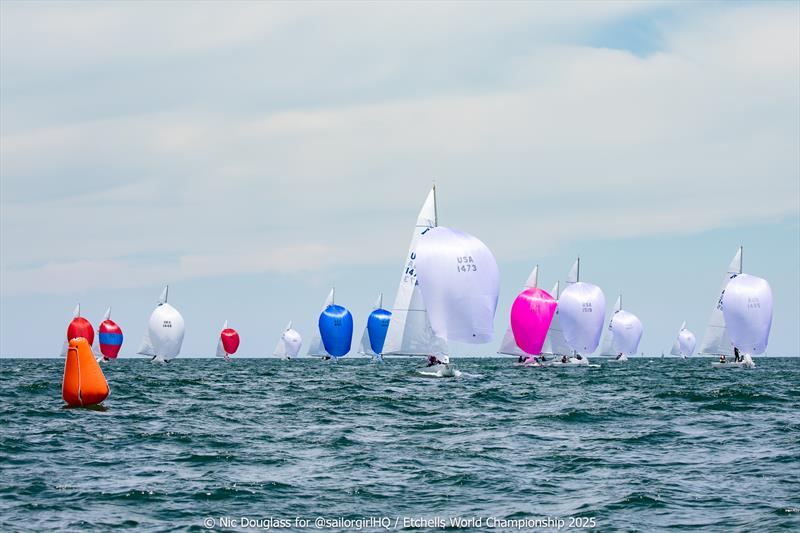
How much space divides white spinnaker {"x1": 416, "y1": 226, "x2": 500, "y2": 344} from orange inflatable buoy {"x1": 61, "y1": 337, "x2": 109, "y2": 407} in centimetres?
1973

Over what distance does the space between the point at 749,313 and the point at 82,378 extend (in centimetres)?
5891

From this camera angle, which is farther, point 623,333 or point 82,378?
point 623,333

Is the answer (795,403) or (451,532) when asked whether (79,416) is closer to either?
(451,532)

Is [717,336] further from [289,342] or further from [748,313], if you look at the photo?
[289,342]

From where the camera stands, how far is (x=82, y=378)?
27.4m

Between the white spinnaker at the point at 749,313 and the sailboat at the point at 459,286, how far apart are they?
36147 millimetres

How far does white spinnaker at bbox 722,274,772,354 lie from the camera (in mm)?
72750

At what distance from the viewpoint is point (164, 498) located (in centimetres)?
1501

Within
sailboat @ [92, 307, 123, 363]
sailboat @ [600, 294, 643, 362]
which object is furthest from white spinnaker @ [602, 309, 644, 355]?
sailboat @ [92, 307, 123, 363]

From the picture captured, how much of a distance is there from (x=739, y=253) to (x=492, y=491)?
67803mm

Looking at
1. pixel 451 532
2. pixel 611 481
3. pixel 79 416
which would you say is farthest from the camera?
pixel 79 416

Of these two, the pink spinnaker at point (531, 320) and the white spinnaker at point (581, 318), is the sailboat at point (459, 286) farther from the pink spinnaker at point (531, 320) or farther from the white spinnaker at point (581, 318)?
the white spinnaker at point (581, 318)

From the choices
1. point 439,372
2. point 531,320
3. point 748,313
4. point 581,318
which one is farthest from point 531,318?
point 439,372

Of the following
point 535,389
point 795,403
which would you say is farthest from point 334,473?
point 535,389
